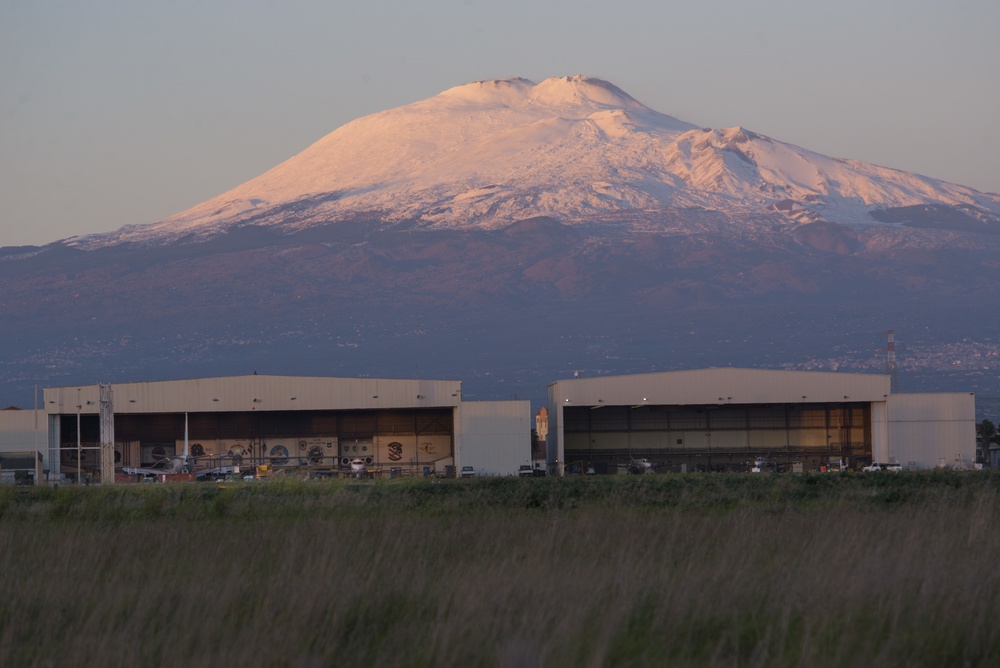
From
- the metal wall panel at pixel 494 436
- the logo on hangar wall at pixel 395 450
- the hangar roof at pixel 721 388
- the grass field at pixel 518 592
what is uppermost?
the hangar roof at pixel 721 388

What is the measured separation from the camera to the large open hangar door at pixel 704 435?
2648 inches

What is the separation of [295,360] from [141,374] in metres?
A: 23.2

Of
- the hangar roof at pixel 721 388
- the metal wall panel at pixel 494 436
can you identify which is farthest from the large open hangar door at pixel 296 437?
the hangar roof at pixel 721 388

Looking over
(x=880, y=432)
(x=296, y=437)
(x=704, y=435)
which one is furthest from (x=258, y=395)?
(x=880, y=432)

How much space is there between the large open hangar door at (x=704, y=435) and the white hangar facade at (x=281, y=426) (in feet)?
24.6

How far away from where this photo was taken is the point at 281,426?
68.1 m

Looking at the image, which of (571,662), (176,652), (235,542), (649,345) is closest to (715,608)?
(571,662)

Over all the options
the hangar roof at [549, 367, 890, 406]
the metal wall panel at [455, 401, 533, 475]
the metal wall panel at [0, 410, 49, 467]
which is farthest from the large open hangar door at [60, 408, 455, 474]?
the hangar roof at [549, 367, 890, 406]

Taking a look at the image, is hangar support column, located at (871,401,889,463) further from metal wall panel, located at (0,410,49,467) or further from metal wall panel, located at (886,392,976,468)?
metal wall panel, located at (0,410,49,467)

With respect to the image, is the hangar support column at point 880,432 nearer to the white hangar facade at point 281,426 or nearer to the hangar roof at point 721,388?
the hangar roof at point 721,388

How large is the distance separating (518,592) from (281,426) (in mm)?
56345

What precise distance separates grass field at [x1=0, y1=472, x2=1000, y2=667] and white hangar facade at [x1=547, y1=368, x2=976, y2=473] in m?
39.8

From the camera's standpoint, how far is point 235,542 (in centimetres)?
1739

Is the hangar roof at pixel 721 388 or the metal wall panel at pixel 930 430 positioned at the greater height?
the hangar roof at pixel 721 388
